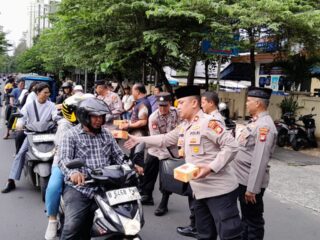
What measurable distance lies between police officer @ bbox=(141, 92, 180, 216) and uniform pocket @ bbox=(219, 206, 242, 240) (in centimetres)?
200

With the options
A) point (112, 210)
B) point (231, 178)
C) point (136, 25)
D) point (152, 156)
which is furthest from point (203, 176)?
point (136, 25)

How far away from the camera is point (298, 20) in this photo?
9.25 metres

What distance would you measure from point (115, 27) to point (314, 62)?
6.06 metres

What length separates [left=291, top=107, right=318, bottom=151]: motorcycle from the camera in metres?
11.1

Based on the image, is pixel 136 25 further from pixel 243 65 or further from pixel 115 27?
pixel 243 65

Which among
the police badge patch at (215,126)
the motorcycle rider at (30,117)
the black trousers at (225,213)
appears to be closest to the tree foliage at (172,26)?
the motorcycle rider at (30,117)

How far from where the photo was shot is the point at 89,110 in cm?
345

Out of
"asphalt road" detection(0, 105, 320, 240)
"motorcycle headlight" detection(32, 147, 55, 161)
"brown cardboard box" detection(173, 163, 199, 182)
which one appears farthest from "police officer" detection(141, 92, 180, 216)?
"brown cardboard box" detection(173, 163, 199, 182)

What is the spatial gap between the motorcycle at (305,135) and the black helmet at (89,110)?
8.70m

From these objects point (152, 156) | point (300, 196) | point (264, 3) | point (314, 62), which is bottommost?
point (300, 196)

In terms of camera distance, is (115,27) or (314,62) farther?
(314,62)

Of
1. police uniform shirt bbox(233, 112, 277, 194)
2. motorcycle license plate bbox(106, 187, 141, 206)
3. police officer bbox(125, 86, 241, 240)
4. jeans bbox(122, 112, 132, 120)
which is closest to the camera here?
motorcycle license plate bbox(106, 187, 141, 206)

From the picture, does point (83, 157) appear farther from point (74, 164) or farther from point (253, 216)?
point (253, 216)

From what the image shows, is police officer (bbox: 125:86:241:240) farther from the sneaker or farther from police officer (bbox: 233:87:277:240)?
the sneaker
